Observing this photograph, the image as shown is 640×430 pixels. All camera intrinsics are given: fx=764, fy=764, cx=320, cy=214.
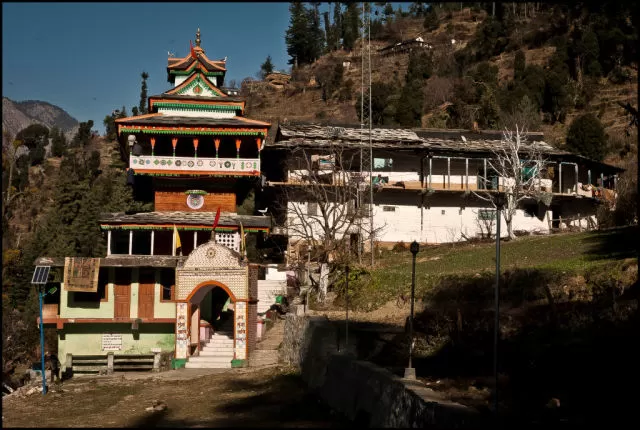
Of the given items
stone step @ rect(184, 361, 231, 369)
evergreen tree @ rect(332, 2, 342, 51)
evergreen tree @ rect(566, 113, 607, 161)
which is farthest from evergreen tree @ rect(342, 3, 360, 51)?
stone step @ rect(184, 361, 231, 369)

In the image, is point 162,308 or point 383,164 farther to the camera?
point 383,164

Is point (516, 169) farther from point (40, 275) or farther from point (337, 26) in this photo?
point (337, 26)

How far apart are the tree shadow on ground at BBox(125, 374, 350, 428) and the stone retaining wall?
400 millimetres

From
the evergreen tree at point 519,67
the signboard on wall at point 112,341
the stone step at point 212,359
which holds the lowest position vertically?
the stone step at point 212,359

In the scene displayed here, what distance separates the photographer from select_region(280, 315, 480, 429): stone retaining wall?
44.8 feet

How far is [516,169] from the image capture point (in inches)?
1764

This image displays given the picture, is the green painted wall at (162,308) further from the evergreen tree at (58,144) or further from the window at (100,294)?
the evergreen tree at (58,144)

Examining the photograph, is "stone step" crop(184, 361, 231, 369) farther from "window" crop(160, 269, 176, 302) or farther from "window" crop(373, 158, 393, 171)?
"window" crop(373, 158, 393, 171)

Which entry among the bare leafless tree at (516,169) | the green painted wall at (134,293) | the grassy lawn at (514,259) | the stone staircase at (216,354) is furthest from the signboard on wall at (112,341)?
the bare leafless tree at (516,169)

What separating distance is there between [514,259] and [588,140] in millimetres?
34263

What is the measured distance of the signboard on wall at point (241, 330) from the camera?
31.8 metres

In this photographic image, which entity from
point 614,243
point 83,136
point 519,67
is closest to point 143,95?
point 83,136

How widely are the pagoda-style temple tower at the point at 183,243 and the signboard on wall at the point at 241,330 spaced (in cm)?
4

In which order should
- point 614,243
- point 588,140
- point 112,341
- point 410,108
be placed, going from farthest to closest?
1. point 410,108
2. point 588,140
3. point 112,341
4. point 614,243
